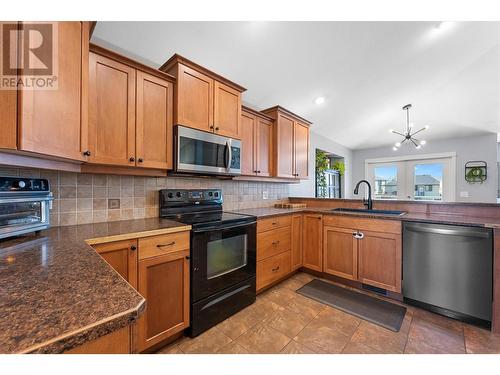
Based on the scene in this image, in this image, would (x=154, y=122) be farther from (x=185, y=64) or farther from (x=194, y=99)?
(x=185, y=64)

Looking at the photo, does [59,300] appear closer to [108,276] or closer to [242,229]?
[108,276]

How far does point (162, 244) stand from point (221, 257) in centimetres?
53

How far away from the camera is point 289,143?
300 cm

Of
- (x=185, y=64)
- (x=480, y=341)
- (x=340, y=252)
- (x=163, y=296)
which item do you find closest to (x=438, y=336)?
(x=480, y=341)

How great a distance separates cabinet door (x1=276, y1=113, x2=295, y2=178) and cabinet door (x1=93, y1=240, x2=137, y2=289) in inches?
77.2

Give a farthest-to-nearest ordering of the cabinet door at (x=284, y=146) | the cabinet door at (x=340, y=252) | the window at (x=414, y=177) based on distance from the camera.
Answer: the window at (x=414, y=177), the cabinet door at (x=284, y=146), the cabinet door at (x=340, y=252)

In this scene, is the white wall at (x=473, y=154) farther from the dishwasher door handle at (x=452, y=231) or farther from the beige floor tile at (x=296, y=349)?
the beige floor tile at (x=296, y=349)

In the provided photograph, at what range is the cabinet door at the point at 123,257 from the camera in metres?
1.24

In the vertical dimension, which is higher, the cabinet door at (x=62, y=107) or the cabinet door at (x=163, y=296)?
the cabinet door at (x=62, y=107)

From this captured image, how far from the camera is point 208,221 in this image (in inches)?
67.4

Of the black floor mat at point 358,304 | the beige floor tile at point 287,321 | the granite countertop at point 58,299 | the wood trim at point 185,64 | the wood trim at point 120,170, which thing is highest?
the wood trim at point 185,64

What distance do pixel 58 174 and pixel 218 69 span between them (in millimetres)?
1814

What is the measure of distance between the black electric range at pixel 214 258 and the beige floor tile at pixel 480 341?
166 centimetres

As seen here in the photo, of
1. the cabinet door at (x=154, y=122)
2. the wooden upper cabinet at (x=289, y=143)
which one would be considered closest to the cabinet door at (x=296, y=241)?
the wooden upper cabinet at (x=289, y=143)
